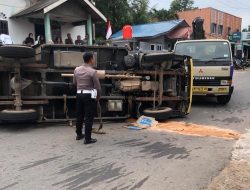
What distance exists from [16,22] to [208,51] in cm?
931

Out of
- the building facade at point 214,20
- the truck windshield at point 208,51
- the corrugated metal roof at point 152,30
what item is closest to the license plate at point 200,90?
the truck windshield at point 208,51

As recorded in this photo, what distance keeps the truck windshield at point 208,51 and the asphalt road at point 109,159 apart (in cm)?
349

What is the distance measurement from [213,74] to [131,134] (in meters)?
4.49

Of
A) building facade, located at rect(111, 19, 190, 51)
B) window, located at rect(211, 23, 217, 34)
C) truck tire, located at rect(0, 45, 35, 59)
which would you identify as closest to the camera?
truck tire, located at rect(0, 45, 35, 59)

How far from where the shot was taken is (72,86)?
24.7 feet

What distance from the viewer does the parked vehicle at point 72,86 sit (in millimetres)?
7000

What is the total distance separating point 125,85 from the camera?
772 cm

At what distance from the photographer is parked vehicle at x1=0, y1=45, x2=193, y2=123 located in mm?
7000

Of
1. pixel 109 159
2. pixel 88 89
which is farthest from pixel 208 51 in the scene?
pixel 109 159

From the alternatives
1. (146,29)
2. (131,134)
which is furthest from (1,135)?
(146,29)

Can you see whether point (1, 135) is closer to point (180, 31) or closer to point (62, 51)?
point (62, 51)

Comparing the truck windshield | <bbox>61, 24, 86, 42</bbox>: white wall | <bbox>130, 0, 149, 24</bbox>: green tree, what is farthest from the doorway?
<bbox>130, 0, 149, 24</bbox>: green tree

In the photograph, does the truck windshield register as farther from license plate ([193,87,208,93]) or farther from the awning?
the awning

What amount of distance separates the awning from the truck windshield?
6537mm
